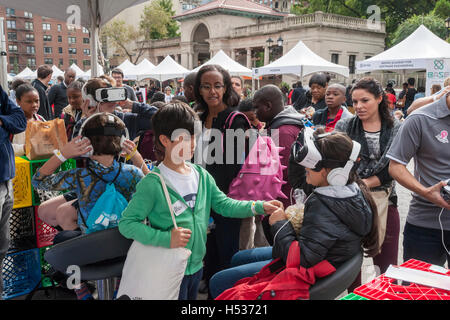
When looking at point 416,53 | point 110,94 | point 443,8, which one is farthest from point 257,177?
point 443,8

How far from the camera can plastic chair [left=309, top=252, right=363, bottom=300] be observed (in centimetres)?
183

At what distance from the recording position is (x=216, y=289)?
226 centimetres

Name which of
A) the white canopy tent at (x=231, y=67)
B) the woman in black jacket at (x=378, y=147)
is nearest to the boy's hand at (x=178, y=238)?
the woman in black jacket at (x=378, y=147)

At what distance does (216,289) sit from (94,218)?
2.78 ft

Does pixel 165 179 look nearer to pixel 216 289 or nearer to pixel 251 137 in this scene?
pixel 216 289

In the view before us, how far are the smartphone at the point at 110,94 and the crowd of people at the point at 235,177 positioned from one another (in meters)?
0.11

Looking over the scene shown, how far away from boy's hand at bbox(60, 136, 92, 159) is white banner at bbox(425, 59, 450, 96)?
11.4m

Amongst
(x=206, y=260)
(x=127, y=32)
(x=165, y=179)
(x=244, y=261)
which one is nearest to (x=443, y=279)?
(x=244, y=261)

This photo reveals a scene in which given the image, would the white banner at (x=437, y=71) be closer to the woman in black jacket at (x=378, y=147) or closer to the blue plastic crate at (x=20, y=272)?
the woman in black jacket at (x=378, y=147)

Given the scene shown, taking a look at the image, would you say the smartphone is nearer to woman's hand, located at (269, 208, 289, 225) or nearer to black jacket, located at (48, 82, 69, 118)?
woman's hand, located at (269, 208, 289, 225)

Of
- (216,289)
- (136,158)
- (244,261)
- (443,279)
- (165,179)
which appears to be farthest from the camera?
(136,158)

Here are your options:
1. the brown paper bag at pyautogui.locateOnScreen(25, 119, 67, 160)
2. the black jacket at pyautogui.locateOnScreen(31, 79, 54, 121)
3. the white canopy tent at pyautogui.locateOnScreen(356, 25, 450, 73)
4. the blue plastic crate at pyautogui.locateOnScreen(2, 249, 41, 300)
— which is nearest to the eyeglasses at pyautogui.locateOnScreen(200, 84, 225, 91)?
the brown paper bag at pyautogui.locateOnScreen(25, 119, 67, 160)

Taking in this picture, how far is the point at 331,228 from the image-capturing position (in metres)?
1.90

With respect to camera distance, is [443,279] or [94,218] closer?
[443,279]
